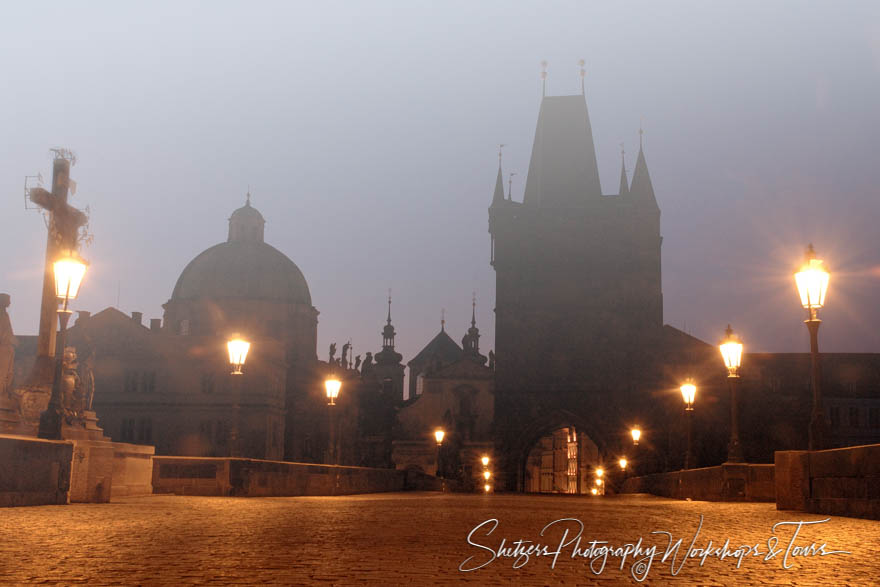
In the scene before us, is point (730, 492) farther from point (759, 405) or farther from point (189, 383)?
point (189, 383)

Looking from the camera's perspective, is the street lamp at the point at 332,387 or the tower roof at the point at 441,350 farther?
the tower roof at the point at 441,350

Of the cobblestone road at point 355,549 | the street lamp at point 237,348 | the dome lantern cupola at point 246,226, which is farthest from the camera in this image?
the dome lantern cupola at point 246,226

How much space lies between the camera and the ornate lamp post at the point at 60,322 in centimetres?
1302

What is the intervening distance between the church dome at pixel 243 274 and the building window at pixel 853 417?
44.9m

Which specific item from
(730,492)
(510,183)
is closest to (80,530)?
(730,492)

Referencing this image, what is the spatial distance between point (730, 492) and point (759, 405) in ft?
142

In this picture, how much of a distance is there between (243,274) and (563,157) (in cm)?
2730

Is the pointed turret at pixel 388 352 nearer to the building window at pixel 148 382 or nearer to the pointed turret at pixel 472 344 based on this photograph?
the pointed turret at pixel 472 344

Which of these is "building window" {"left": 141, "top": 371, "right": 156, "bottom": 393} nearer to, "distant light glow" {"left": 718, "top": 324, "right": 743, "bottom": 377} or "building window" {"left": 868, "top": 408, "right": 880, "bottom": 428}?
"distant light glow" {"left": 718, "top": 324, "right": 743, "bottom": 377}

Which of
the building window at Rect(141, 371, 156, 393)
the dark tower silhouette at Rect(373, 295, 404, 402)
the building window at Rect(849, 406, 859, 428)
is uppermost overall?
the dark tower silhouette at Rect(373, 295, 404, 402)

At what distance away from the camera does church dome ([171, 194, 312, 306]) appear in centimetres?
7462

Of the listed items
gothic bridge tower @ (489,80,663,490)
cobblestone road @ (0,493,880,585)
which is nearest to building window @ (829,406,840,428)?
gothic bridge tower @ (489,80,663,490)

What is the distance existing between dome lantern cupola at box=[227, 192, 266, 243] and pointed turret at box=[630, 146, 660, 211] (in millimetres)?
32484

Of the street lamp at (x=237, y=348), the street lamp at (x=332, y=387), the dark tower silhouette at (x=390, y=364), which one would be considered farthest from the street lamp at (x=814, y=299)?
the dark tower silhouette at (x=390, y=364)
